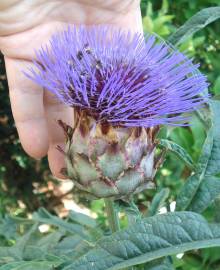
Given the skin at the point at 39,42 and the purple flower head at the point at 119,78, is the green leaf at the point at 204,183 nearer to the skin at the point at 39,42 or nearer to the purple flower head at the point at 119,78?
the purple flower head at the point at 119,78

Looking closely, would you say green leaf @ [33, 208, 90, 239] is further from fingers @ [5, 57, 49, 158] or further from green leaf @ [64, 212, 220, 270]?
green leaf @ [64, 212, 220, 270]

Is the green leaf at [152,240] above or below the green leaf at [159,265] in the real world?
above

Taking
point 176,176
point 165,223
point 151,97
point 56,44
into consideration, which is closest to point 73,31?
point 56,44

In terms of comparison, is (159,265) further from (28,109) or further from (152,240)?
(28,109)

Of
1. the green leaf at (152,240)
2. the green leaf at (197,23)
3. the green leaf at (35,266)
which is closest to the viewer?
the green leaf at (152,240)

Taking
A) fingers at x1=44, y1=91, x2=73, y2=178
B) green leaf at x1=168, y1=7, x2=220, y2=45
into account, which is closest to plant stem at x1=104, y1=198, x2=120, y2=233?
fingers at x1=44, y1=91, x2=73, y2=178

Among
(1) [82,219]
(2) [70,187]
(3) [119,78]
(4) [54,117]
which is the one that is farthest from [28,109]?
(2) [70,187]

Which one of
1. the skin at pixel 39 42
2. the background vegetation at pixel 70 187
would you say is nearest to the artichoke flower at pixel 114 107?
the skin at pixel 39 42
